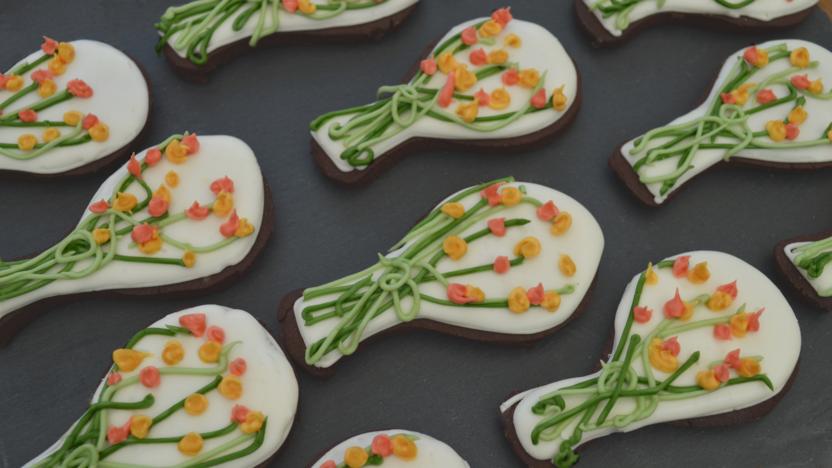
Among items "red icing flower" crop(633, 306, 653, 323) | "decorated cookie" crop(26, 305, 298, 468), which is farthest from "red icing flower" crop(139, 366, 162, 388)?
"red icing flower" crop(633, 306, 653, 323)

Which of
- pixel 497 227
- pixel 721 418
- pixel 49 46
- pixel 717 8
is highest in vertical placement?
pixel 49 46

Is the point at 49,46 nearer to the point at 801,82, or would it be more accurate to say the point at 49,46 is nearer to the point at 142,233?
the point at 142,233

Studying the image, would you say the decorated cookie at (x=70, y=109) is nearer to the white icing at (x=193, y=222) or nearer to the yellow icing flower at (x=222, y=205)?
the white icing at (x=193, y=222)

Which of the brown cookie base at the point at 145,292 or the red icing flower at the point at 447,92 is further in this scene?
the red icing flower at the point at 447,92

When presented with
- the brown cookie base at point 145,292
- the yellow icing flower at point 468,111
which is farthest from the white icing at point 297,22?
the brown cookie base at point 145,292

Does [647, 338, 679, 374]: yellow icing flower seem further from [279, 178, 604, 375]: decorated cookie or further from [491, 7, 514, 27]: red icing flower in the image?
[491, 7, 514, 27]: red icing flower

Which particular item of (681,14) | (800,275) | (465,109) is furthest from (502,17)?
(800,275)

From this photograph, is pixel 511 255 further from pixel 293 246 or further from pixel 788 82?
pixel 788 82
